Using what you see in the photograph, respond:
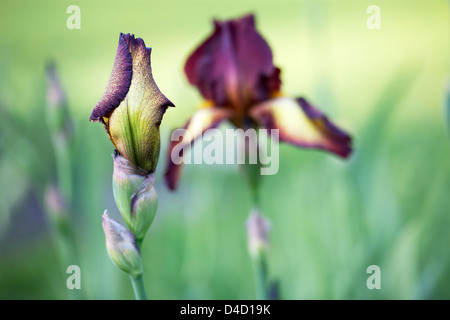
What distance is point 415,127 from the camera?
1.19 metres

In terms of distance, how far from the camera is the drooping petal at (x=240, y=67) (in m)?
0.50

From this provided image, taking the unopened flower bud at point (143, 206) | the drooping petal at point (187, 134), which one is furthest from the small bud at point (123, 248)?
the drooping petal at point (187, 134)

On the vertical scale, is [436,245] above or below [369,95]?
below

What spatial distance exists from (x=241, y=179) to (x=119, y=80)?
691 mm

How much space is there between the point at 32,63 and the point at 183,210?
68 cm

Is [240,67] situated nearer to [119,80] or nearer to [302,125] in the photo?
[302,125]

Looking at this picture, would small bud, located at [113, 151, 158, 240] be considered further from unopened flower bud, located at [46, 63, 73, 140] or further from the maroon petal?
unopened flower bud, located at [46, 63, 73, 140]

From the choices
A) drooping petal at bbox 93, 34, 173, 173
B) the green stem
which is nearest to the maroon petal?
drooping petal at bbox 93, 34, 173, 173

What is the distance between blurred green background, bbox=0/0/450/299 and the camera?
2.28 feet

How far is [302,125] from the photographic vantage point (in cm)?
47

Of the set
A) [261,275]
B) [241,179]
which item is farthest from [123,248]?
[241,179]

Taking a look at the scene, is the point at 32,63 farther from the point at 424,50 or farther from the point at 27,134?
the point at 424,50

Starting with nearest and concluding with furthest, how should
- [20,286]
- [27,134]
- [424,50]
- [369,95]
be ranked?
[27,134] → [20,286] → [424,50] → [369,95]

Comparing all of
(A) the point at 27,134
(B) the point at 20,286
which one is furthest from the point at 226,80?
(B) the point at 20,286
